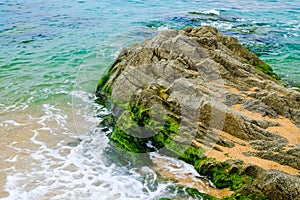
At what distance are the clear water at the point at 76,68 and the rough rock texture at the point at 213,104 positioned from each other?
1.53 metres

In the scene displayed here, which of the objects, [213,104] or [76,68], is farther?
[76,68]

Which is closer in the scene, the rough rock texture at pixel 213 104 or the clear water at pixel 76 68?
the rough rock texture at pixel 213 104

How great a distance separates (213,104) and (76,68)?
30.4 feet

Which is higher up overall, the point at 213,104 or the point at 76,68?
the point at 213,104

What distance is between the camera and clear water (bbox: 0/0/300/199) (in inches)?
330

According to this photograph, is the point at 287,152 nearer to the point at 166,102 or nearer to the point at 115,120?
the point at 166,102

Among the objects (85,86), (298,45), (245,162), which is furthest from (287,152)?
(298,45)

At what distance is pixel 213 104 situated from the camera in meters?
9.27

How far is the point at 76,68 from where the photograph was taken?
16.6 meters

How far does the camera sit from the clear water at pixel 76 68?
8391mm

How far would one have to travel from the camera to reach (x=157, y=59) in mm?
11633

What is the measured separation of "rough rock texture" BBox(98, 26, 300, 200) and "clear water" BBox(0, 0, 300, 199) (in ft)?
5.01

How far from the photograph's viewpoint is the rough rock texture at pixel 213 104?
26.5 ft

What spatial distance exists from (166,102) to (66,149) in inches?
126
